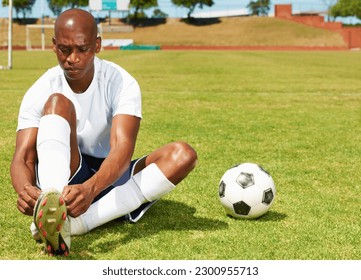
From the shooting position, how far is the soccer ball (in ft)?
12.8

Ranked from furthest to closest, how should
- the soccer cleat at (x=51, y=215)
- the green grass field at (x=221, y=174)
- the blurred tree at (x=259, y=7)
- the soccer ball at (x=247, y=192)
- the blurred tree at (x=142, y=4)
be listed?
the blurred tree at (x=259, y=7) < the blurred tree at (x=142, y=4) < the soccer ball at (x=247, y=192) < the green grass field at (x=221, y=174) < the soccer cleat at (x=51, y=215)

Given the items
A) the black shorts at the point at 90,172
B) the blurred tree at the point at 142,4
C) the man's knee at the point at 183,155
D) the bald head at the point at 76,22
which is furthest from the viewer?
the blurred tree at the point at 142,4

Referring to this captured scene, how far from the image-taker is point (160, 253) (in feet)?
10.6

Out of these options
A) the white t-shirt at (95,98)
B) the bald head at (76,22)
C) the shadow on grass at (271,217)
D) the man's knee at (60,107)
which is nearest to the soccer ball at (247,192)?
the shadow on grass at (271,217)

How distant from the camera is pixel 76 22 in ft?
10.3

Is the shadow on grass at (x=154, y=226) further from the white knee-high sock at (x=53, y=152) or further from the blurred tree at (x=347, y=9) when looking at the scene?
the blurred tree at (x=347, y=9)

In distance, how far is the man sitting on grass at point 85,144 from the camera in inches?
119

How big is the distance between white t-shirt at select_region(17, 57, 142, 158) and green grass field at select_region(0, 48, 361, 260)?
70 centimetres

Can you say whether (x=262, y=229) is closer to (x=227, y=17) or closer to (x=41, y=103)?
(x=41, y=103)

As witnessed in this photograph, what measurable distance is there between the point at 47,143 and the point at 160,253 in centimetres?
90

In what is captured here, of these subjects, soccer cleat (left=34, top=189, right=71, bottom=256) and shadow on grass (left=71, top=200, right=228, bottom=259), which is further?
shadow on grass (left=71, top=200, right=228, bottom=259)

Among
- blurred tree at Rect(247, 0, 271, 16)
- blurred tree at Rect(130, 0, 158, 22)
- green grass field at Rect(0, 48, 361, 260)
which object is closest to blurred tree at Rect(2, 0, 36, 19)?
blurred tree at Rect(130, 0, 158, 22)

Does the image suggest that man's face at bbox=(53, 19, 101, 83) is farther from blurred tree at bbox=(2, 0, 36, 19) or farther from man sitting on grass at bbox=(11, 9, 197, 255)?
blurred tree at bbox=(2, 0, 36, 19)

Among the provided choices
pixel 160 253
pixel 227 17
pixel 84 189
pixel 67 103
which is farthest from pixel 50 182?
pixel 227 17
